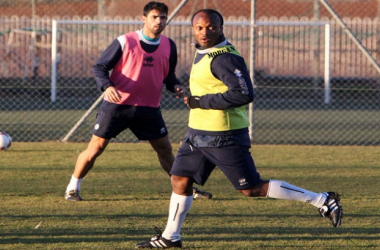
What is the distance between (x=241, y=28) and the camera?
21312mm

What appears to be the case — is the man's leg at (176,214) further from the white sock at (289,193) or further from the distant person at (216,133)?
the white sock at (289,193)

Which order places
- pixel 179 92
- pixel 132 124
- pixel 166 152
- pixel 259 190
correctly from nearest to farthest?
pixel 259 190
pixel 179 92
pixel 132 124
pixel 166 152

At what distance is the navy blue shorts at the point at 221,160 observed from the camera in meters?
5.11

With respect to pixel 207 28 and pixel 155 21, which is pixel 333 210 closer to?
pixel 207 28

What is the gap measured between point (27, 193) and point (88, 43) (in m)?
13.9

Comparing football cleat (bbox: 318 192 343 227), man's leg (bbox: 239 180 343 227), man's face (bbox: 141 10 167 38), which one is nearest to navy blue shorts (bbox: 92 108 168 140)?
man's face (bbox: 141 10 167 38)

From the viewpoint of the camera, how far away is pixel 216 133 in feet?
16.8

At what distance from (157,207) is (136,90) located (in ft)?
4.07

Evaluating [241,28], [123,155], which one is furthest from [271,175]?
[241,28]

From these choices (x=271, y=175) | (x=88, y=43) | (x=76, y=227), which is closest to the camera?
(x=76, y=227)

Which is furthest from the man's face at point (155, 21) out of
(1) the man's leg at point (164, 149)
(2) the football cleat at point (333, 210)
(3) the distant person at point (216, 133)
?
(2) the football cleat at point (333, 210)

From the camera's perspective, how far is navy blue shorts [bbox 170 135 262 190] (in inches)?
201

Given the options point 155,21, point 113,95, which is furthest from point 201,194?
point 155,21

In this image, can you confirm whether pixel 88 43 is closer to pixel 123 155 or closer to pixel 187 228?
pixel 123 155
